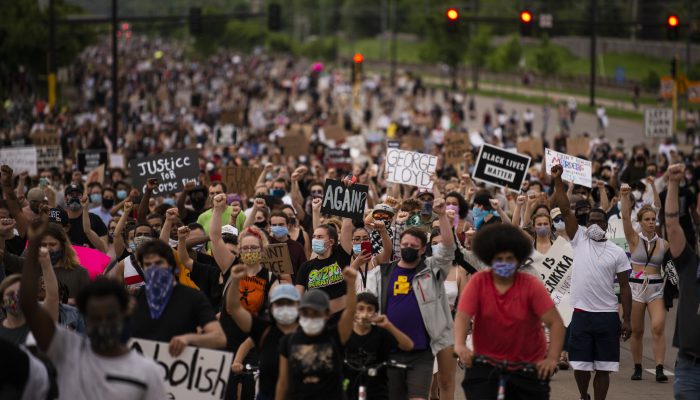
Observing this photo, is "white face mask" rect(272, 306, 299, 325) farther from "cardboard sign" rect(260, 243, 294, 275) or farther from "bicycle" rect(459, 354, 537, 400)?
"cardboard sign" rect(260, 243, 294, 275)

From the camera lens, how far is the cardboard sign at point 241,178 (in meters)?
20.5

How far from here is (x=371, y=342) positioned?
30.5ft

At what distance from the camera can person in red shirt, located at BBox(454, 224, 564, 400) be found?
8.37 metres

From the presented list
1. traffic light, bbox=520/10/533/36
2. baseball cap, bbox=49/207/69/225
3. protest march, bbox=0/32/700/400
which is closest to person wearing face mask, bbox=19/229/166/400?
protest march, bbox=0/32/700/400

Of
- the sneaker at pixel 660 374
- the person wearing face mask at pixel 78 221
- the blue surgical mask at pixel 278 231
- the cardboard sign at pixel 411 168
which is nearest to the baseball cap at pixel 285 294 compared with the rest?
the blue surgical mask at pixel 278 231

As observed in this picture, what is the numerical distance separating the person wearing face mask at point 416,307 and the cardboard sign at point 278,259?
1848 millimetres

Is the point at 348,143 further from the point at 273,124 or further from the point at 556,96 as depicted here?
the point at 556,96

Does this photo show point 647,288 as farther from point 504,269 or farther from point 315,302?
point 315,302

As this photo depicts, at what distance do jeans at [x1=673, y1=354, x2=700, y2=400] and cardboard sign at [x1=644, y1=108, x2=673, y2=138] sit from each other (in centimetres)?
2334

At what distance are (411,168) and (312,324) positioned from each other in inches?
352

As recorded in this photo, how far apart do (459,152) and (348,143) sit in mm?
8568

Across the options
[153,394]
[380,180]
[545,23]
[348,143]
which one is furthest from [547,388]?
[545,23]

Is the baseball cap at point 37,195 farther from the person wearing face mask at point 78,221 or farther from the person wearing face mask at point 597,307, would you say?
the person wearing face mask at point 597,307

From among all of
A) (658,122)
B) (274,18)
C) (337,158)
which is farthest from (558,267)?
(274,18)
